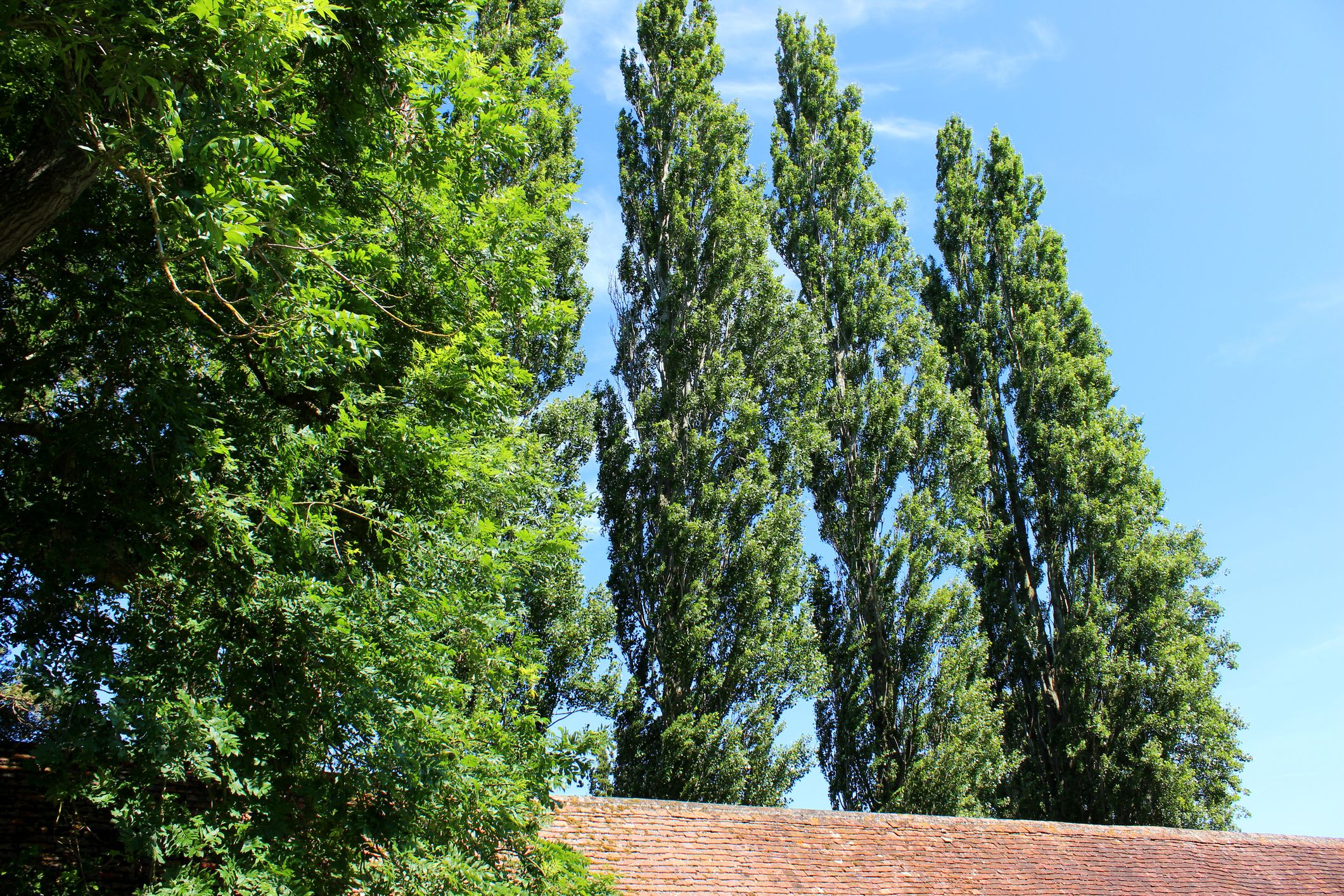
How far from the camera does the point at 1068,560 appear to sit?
19.0 metres

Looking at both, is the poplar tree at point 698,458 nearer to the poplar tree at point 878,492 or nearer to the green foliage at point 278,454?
the poplar tree at point 878,492

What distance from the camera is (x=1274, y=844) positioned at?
14102 millimetres

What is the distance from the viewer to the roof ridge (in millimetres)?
10109

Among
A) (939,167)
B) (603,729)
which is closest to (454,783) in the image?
(603,729)

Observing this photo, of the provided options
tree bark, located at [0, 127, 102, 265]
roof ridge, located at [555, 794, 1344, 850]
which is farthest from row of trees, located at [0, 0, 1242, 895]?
roof ridge, located at [555, 794, 1344, 850]

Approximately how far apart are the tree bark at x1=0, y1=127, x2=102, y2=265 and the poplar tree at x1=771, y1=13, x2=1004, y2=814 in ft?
39.0

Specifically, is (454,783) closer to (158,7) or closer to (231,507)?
(231,507)

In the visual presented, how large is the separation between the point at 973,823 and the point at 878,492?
6.10 m

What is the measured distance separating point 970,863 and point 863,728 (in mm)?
4113

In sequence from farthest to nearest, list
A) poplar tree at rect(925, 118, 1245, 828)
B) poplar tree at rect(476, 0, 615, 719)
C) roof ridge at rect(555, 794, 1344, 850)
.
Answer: poplar tree at rect(925, 118, 1245, 828), poplar tree at rect(476, 0, 615, 719), roof ridge at rect(555, 794, 1344, 850)

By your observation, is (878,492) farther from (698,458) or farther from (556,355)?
(556,355)

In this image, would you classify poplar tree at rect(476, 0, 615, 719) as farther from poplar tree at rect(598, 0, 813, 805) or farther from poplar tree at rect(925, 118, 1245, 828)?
poplar tree at rect(925, 118, 1245, 828)

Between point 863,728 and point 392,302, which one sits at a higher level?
point 392,302

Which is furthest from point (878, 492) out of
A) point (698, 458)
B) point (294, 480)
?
point (294, 480)
